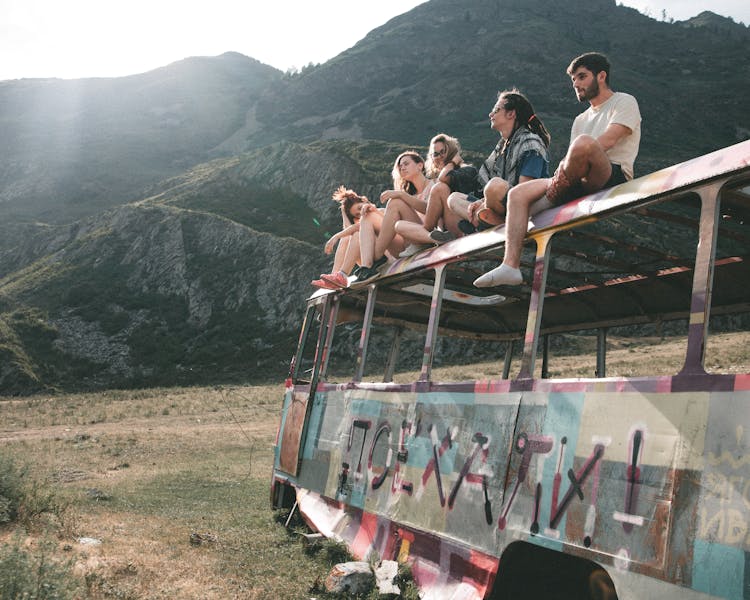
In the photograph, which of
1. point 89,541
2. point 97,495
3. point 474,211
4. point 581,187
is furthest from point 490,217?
point 97,495

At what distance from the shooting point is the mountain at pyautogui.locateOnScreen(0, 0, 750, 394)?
43.8 metres

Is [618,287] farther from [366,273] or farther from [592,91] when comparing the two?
[366,273]

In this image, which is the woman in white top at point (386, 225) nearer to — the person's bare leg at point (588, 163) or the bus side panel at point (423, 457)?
the bus side panel at point (423, 457)

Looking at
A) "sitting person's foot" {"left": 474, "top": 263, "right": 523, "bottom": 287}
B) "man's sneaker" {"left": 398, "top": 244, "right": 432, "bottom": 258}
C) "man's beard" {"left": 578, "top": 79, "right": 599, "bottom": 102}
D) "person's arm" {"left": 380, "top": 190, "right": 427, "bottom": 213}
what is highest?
"man's beard" {"left": 578, "top": 79, "right": 599, "bottom": 102}

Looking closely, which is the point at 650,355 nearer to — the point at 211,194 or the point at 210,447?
the point at 210,447

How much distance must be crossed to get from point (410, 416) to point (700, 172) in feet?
9.36

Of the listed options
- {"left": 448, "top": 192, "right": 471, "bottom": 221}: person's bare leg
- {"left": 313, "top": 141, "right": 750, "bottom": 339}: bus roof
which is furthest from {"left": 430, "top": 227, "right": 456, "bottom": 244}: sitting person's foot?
{"left": 448, "top": 192, "right": 471, "bottom": 221}: person's bare leg

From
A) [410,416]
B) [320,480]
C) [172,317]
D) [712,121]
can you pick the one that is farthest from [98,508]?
[712,121]

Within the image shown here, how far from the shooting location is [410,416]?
5102 mm

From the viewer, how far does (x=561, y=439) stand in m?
3.52

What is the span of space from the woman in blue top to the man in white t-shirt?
0.42 metres

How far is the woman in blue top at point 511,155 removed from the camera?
16.2ft

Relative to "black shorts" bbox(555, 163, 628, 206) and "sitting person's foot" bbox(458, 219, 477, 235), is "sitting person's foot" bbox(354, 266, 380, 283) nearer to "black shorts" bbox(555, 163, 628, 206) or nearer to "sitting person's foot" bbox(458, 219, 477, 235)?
"sitting person's foot" bbox(458, 219, 477, 235)

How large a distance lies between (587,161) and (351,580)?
353cm
